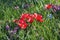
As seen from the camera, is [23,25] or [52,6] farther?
[52,6]

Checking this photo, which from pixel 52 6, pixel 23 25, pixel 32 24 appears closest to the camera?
pixel 23 25

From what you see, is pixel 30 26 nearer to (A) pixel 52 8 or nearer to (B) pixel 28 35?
(B) pixel 28 35

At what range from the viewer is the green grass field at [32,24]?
428 centimetres

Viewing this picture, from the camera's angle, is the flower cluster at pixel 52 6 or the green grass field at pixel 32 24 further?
the flower cluster at pixel 52 6

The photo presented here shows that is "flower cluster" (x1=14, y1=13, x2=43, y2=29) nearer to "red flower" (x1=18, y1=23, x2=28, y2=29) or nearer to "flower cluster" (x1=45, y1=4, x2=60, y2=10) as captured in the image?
"red flower" (x1=18, y1=23, x2=28, y2=29)

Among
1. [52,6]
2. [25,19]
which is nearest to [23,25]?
[25,19]

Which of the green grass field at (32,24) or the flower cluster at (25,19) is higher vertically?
the flower cluster at (25,19)

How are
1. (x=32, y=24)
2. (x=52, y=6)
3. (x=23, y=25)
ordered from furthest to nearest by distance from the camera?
(x=52, y=6), (x=32, y=24), (x=23, y=25)

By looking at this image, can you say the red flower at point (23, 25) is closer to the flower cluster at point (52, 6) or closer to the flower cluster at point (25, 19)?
the flower cluster at point (25, 19)

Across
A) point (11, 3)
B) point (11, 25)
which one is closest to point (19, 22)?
point (11, 25)

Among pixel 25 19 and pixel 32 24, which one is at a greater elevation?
pixel 25 19

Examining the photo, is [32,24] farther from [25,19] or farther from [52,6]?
[52,6]

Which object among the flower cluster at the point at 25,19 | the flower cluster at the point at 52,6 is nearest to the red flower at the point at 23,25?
the flower cluster at the point at 25,19

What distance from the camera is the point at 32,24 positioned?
448 centimetres
